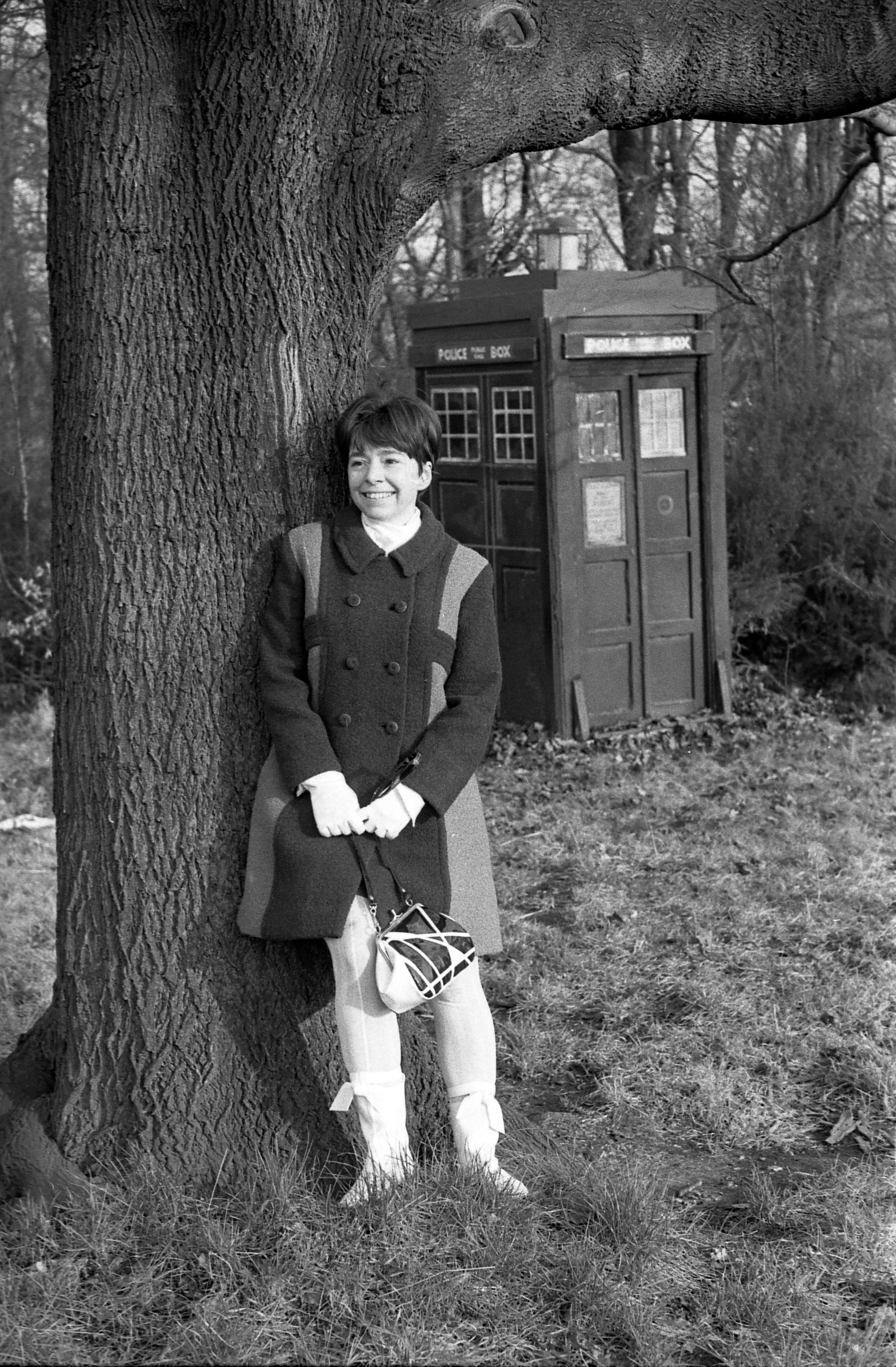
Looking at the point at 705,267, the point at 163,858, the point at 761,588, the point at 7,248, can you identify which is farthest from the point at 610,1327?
the point at 7,248

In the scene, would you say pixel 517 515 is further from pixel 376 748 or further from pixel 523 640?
pixel 376 748

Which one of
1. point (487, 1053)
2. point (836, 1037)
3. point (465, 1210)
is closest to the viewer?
point (465, 1210)

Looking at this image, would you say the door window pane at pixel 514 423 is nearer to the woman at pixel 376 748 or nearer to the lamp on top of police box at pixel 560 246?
the lamp on top of police box at pixel 560 246

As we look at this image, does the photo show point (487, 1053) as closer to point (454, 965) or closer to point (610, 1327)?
point (454, 965)

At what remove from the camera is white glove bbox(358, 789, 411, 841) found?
3.26m

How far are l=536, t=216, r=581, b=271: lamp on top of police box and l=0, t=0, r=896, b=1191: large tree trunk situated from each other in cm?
508

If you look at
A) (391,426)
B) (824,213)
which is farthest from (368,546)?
(824,213)

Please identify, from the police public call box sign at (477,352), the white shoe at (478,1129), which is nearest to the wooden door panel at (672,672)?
the police public call box sign at (477,352)

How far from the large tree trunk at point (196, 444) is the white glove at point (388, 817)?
33 cm

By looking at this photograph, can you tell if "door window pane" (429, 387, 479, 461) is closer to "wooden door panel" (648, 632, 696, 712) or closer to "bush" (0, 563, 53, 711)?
"wooden door panel" (648, 632, 696, 712)

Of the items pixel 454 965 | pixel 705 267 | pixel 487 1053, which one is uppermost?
pixel 705 267

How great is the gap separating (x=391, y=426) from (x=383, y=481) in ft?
0.39

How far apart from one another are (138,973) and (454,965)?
72cm

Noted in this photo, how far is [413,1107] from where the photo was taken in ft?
11.9
